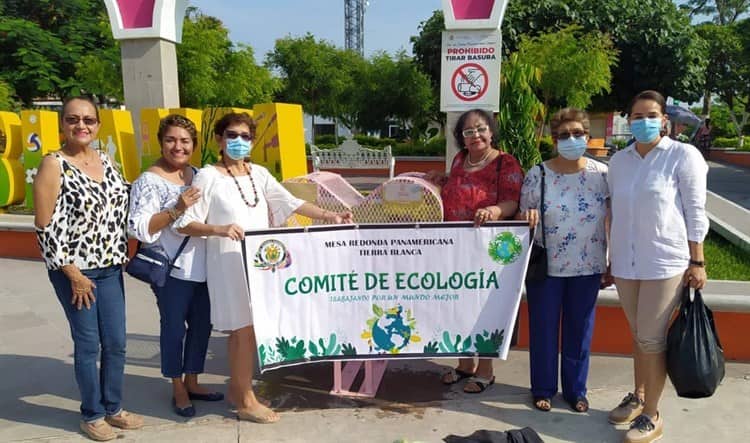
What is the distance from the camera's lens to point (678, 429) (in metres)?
3.43

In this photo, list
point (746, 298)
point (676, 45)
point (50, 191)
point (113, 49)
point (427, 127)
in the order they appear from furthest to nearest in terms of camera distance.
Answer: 1. point (427, 127)
2. point (113, 49)
3. point (676, 45)
4. point (746, 298)
5. point (50, 191)

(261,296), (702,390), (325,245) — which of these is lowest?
(702,390)

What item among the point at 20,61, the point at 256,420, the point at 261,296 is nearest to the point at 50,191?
the point at 261,296

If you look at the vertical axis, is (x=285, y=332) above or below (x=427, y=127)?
below

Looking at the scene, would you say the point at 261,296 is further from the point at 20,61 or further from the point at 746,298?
the point at 20,61

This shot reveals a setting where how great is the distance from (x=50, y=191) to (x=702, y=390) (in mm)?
3693

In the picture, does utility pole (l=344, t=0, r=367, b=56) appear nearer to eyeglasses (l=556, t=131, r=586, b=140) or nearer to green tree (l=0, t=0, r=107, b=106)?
green tree (l=0, t=0, r=107, b=106)

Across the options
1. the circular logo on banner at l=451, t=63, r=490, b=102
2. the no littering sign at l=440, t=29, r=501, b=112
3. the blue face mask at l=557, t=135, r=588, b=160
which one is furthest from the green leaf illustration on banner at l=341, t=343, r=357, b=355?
the circular logo on banner at l=451, t=63, r=490, b=102

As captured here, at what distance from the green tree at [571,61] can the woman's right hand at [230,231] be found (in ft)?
39.9

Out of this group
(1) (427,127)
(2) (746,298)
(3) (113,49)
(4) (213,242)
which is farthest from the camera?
(1) (427,127)

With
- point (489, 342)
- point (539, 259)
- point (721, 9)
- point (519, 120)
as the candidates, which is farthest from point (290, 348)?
point (721, 9)

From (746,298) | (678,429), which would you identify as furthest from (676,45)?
(678,429)

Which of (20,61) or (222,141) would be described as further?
(20,61)

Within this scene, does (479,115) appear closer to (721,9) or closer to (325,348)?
(325,348)
